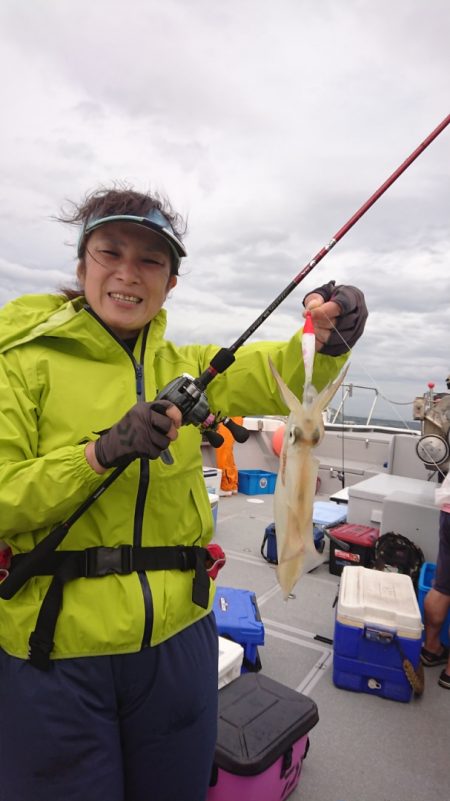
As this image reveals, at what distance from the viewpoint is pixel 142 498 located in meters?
1.76

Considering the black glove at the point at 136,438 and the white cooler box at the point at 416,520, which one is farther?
the white cooler box at the point at 416,520

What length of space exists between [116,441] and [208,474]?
7.00 meters

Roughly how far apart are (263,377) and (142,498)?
2.23 feet

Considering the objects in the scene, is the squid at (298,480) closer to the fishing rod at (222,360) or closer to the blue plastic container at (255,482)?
the fishing rod at (222,360)

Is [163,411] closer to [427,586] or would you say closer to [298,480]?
[298,480]

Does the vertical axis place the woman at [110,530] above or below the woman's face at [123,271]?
below

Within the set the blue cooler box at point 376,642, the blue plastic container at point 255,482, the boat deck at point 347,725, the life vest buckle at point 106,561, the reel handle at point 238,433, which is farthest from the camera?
the blue plastic container at point 255,482

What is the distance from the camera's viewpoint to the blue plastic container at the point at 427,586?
175 inches

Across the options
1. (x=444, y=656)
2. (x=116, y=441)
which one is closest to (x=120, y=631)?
(x=116, y=441)

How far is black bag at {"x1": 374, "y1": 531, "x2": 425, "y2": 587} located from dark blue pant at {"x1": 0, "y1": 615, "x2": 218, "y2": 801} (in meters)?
3.92

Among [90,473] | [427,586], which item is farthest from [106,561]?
[427,586]

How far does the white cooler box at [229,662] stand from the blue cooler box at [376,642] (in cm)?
103

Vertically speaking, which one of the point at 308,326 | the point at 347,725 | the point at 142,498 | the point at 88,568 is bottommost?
the point at 347,725

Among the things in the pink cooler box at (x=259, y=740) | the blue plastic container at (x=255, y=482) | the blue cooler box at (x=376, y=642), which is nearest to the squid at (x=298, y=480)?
the pink cooler box at (x=259, y=740)
